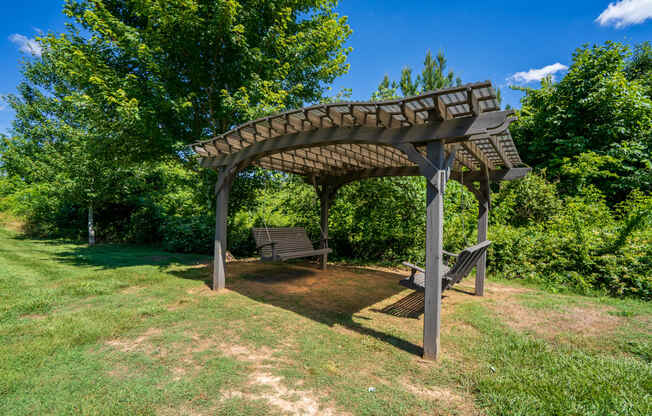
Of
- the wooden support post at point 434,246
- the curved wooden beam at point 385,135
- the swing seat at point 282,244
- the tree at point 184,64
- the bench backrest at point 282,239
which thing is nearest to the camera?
the curved wooden beam at point 385,135

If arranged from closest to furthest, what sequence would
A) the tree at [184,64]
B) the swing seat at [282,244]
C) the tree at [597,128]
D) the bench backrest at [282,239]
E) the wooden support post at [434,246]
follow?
the wooden support post at [434,246] < the swing seat at [282,244] < the bench backrest at [282,239] < the tree at [184,64] < the tree at [597,128]

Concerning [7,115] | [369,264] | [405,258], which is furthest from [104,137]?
[7,115]

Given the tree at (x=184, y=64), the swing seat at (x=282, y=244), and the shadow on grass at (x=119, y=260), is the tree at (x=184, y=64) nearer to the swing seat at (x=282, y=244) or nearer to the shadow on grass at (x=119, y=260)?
the shadow on grass at (x=119, y=260)

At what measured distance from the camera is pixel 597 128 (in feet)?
31.7

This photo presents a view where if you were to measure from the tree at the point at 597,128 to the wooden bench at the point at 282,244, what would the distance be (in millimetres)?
8765

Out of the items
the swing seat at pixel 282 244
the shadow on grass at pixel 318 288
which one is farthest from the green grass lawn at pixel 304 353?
the swing seat at pixel 282 244

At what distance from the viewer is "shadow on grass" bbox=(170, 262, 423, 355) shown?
407cm

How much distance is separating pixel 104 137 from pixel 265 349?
7105 millimetres

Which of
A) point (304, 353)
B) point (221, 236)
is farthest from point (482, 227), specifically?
point (221, 236)

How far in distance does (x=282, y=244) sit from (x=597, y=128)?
1119cm

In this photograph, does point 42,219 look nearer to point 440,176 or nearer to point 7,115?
point 7,115

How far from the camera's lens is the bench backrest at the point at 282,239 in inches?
235

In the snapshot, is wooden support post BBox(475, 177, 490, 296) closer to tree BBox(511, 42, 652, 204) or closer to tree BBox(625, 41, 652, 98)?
tree BBox(511, 42, 652, 204)

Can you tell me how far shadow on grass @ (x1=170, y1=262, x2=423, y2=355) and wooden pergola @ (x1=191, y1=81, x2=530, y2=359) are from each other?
783 millimetres
